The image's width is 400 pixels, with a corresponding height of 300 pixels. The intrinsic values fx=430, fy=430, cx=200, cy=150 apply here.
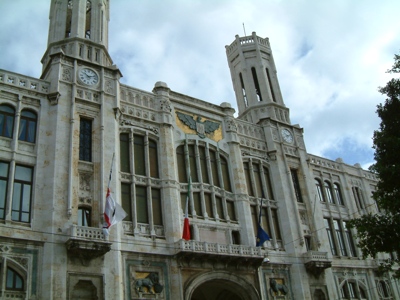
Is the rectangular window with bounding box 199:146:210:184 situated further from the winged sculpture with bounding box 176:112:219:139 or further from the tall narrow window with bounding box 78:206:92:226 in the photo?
the tall narrow window with bounding box 78:206:92:226

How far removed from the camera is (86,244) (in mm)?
22859

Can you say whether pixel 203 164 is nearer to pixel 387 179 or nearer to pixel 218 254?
pixel 218 254

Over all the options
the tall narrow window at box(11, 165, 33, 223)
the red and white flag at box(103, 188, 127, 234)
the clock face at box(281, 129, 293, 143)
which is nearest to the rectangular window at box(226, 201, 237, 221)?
the clock face at box(281, 129, 293, 143)

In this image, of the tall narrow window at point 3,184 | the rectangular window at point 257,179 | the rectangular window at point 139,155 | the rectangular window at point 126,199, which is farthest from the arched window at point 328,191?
the tall narrow window at point 3,184

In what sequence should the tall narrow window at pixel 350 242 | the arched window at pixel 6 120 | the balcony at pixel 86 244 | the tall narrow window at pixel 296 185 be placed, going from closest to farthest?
the balcony at pixel 86 244, the arched window at pixel 6 120, the tall narrow window at pixel 296 185, the tall narrow window at pixel 350 242

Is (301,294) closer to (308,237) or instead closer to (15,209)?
(308,237)

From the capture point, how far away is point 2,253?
70.5ft

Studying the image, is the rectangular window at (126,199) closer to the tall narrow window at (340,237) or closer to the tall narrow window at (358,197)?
the tall narrow window at (340,237)

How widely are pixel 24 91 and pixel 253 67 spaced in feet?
77.4

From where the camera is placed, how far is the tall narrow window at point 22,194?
76.6 ft

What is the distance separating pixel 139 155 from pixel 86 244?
28.3ft

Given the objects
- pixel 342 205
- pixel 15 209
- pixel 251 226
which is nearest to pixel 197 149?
pixel 251 226

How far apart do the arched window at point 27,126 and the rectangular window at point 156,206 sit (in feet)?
27.5

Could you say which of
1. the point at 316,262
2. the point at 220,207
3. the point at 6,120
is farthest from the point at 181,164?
the point at 316,262
